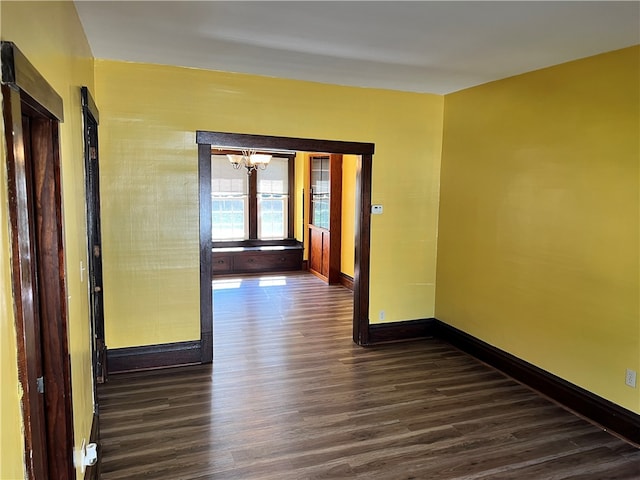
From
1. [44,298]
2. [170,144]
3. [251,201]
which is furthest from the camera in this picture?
[251,201]

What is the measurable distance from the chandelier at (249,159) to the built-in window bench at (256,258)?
1.45 meters

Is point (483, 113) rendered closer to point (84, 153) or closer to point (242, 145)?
point (242, 145)

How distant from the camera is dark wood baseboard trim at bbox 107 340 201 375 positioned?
3.85 m

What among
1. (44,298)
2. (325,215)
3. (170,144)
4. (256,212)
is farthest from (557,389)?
(256,212)

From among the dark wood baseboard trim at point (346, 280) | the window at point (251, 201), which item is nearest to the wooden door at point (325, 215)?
the dark wood baseboard trim at point (346, 280)

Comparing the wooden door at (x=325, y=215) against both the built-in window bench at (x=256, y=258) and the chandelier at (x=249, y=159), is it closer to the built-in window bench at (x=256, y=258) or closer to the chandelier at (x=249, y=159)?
the built-in window bench at (x=256, y=258)

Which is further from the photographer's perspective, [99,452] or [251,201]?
[251,201]

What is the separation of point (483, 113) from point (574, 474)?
2967 millimetres

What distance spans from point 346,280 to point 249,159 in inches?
104

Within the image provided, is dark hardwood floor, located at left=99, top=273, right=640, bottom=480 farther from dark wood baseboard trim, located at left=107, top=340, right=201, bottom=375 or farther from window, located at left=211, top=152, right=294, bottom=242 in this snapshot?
window, located at left=211, top=152, right=294, bottom=242

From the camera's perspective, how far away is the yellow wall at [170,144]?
3682mm

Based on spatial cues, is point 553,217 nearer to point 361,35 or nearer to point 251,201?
point 361,35

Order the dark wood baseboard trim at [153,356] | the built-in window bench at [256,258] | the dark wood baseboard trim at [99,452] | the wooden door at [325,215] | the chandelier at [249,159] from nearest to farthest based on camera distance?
the dark wood baseboard trim at [99,452], the dark wood baseboard trim at [153,356], the wooden door at [325,215], the chandelier at [249,159], the built-in window bench at [256,258]

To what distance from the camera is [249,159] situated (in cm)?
767
